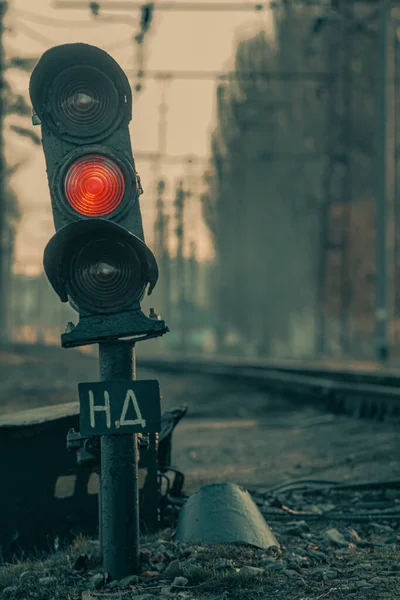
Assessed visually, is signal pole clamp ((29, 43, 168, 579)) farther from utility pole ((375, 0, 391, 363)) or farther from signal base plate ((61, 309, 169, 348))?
utility pole ((375, 0, 391, 363))

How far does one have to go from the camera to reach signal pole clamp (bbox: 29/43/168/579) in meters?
4.97

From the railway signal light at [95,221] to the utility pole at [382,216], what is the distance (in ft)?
70.3

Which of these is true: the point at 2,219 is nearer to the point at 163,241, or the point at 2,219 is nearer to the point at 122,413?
the point at 163,241

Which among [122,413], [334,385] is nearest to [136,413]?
[122,413]

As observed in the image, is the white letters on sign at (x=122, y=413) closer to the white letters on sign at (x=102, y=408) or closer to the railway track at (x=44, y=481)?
the white letters on sign at (x=102, y=408)

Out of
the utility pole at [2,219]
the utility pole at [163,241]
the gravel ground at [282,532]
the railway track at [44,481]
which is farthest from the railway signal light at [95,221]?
the utility pole at [163,241]

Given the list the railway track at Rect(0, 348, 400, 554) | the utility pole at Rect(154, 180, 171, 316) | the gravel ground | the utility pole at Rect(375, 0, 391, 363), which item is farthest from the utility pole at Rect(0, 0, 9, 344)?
the railway track at Rect(0, 348, 400, 554)

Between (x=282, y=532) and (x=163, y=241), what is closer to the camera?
(x=282, y=532)

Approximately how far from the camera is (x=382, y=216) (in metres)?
26.3

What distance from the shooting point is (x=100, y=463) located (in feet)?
17.8

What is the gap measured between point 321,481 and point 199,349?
2304 inches

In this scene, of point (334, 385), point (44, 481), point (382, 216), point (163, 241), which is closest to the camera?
point (44, 481)

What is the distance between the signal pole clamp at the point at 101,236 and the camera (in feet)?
16.3

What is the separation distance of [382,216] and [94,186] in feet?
72.0
